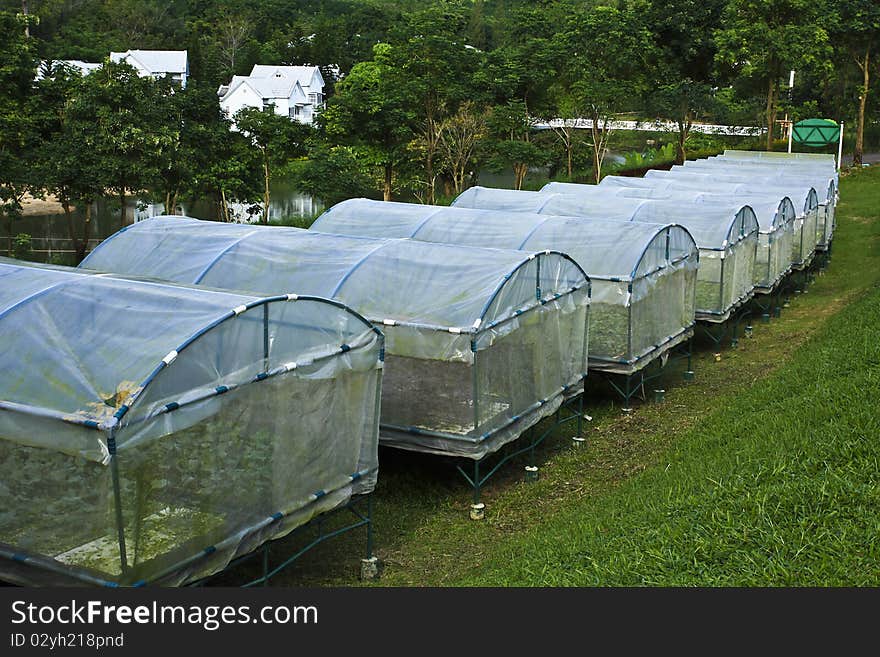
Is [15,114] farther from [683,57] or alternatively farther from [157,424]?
[683,57]

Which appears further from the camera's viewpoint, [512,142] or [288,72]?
[288,72]

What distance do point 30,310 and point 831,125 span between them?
39251 mm

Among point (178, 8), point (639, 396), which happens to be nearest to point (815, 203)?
point (639, 396)

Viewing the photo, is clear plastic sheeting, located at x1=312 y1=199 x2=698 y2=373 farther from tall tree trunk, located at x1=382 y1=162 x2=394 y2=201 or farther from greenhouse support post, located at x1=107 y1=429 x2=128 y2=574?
tall tree trunk, located at x1=382 y1=162 x2=394 y2=201

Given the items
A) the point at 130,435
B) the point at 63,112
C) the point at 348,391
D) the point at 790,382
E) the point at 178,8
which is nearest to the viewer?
the point at 130,435

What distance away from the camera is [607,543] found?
A: 802 centimetres

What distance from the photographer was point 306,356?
333 inches

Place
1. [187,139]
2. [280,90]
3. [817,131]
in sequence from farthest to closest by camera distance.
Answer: [280,90]
[817,131]
[187,139]

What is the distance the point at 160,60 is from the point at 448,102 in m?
36.9

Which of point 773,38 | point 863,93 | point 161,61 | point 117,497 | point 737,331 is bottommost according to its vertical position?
point 737,331

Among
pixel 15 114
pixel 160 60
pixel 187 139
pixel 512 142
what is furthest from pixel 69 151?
pixel 160 60

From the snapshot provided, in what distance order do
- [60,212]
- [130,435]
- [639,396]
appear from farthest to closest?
[60,212], [639,396], [130,435]

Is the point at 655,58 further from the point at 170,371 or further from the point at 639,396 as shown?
the point at 170,371

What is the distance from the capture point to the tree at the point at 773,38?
122 feet
